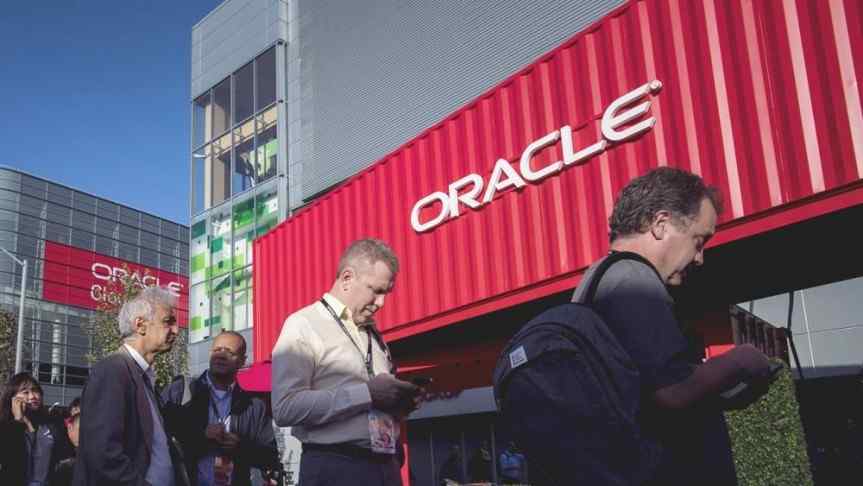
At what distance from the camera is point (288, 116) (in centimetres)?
1641

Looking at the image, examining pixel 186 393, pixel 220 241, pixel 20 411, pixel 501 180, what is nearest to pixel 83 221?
pixel 220 241

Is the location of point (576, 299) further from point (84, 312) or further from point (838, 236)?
point (84, 312)

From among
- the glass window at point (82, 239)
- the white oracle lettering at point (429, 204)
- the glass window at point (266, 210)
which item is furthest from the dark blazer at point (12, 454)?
the glass window at point (82, 239)

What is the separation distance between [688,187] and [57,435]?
541 cm

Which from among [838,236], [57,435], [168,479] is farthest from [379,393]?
[838,236]

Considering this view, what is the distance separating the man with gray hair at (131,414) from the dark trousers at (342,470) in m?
0.72

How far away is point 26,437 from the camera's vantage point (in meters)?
5.05

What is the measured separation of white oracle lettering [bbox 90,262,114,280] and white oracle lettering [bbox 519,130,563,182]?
146 ft

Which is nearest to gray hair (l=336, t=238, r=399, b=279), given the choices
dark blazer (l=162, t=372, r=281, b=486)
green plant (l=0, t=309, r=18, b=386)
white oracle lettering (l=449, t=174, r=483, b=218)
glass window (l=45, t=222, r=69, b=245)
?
dark blazer (l=162, t=372, r=281, b=486)

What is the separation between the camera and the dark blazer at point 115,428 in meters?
2.61

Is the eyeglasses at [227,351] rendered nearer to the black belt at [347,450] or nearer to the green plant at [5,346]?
the black belt at [347,450]

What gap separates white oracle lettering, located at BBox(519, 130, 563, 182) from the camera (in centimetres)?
684

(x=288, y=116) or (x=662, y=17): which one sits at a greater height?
(x=288, y=116)

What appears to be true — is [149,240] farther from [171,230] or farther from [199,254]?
[199,254]
